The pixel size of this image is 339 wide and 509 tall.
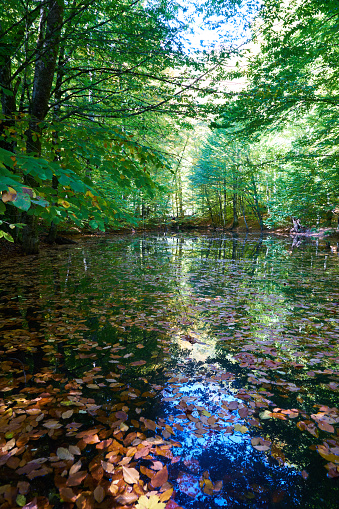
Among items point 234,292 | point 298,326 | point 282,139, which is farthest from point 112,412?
point 282,139

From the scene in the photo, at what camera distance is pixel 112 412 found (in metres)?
2.28

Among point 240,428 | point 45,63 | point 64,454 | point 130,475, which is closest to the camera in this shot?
point 130,475

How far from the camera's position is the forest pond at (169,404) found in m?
1.64

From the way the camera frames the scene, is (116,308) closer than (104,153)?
No

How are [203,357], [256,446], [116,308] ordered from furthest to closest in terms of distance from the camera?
1. [116,308]
2. [203,357]
3. [256,446]

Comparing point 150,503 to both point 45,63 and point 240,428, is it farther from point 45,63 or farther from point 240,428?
point 45,63

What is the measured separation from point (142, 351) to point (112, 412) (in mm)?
1148

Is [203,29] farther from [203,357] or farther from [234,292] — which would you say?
[203,357]

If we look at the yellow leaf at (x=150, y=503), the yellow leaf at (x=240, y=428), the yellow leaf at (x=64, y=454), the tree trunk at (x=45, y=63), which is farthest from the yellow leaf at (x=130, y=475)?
the tree trunk at (x=45, y=63)

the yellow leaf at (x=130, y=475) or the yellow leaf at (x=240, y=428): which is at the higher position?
the yellow leaf at (x=130, y=475)

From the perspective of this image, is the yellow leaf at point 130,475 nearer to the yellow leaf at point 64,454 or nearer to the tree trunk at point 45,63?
the yellow leaf at point 64,454

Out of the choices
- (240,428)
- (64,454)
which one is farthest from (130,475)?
(240,428)

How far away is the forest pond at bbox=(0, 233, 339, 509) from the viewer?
164 centimetres

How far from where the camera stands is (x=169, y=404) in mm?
2420
